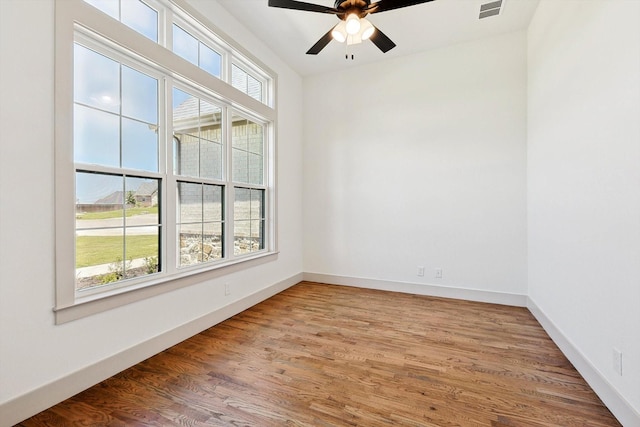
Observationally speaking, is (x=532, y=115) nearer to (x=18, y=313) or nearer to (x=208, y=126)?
(x=208, y=126)

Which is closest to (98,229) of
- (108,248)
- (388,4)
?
(108,248)

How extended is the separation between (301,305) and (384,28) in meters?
3.61

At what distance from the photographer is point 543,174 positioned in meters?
2.97

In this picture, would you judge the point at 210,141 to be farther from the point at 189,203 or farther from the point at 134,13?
the point at 134,13

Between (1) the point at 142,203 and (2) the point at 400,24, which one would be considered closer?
(1) the point at 142,203

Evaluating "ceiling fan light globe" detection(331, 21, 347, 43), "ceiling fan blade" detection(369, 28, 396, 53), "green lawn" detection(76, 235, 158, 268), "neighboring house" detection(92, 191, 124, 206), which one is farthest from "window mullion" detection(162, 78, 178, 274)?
"ceiling fan blade" detection(369, 28, 396, 53)

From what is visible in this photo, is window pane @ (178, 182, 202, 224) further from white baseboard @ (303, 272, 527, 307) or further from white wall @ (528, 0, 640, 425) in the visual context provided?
white wall @ (528, 0, 640, 425)

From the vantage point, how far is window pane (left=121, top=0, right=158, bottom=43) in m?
2.30

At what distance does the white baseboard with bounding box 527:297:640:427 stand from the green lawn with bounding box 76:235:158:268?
11.3 ft

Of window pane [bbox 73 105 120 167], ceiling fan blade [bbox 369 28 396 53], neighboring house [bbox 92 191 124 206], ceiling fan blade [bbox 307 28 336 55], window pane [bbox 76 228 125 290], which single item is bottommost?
window pane [bbox 76 228 125 290]

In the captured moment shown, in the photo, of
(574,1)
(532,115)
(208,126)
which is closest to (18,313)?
(208,126)

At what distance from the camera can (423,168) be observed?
13.4 ft

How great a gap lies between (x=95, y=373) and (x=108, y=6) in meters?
2.71

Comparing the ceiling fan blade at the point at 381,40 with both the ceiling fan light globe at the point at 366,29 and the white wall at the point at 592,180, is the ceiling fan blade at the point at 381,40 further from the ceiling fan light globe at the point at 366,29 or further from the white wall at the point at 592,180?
the white wall at the point at 592,180
